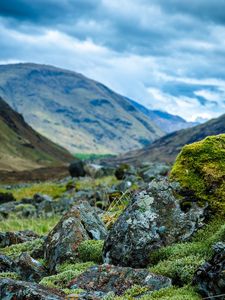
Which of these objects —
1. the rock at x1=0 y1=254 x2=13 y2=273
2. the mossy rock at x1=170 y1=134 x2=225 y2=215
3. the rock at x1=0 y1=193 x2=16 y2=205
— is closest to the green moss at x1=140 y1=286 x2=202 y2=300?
the mossy rock at x1=170 y1=134 x2=225 y2=215

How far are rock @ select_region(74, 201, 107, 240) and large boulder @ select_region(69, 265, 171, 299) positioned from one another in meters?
4.32

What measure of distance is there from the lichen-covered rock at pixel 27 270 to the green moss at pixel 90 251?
1.17 m

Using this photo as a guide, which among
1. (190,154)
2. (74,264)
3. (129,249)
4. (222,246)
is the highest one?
(190,154)

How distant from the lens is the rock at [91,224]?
14797 millimetres

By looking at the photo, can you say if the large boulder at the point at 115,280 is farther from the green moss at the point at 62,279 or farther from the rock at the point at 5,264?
the rock at the point at 5,264

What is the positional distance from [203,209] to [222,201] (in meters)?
0.67

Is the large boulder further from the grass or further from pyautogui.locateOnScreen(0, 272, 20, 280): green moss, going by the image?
the grass

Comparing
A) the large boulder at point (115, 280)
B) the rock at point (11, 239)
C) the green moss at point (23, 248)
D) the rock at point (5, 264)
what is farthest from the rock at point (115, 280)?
the rock at point (11, 239)

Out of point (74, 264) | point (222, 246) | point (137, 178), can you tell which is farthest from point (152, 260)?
point (137, 178)

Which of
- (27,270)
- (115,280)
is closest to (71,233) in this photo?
(27,270)

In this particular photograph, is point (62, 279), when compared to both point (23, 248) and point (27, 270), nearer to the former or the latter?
point (27, 270)

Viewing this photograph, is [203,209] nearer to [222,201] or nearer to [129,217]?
[222,201]

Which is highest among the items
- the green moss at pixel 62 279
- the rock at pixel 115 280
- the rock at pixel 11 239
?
the rock at pixel 115 280

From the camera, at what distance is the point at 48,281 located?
10609 millimetres
